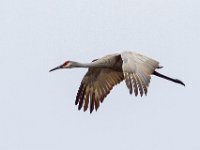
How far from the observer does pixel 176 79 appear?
33.5 meters

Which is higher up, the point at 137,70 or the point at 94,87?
the point at 137,70

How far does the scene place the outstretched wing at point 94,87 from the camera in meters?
32.9

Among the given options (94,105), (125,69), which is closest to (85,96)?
(94,105)

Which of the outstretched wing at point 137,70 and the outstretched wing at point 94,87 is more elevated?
the outstretched wing at point 137,70

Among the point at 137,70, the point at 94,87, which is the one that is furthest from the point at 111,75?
the point at 137,70

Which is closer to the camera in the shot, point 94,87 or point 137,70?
point 137,70

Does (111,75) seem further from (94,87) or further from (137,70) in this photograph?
(137,70)

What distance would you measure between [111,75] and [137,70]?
13.7 ft

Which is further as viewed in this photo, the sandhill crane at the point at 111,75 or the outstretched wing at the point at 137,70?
the sandhill crane at the point at 111,75

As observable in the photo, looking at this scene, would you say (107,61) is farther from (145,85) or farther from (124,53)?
(145,85)

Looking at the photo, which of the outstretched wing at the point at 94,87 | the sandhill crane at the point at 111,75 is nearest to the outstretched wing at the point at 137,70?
the sandhill crane at the point at 111,75

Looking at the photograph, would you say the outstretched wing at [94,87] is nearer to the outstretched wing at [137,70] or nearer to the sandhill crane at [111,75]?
the sandhill crane at [111,75]

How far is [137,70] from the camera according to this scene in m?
Result: 28.6

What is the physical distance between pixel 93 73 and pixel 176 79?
2750 millimetres
